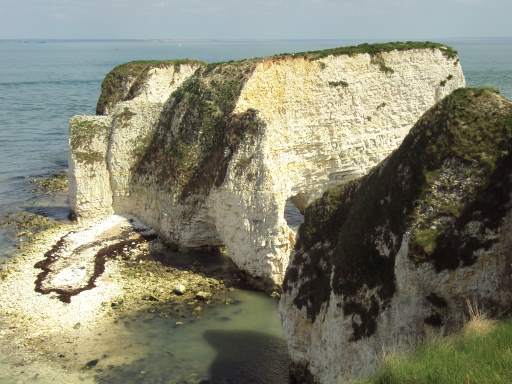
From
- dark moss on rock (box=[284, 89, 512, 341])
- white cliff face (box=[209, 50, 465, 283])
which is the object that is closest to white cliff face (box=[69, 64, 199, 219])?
white cliff face (box=[209, 50, 465, 283])

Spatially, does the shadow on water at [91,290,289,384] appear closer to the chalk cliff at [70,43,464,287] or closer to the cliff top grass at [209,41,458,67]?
the chalk cliff at [70,43,464,287]

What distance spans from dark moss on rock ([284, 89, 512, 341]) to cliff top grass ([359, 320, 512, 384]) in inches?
71.4

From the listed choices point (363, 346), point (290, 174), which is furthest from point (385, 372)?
point (290, 174)

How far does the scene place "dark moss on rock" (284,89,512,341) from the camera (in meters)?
11.7

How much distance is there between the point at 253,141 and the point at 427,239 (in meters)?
14.3

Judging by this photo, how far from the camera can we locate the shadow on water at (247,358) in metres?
18.6

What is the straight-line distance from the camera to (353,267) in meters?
13.8

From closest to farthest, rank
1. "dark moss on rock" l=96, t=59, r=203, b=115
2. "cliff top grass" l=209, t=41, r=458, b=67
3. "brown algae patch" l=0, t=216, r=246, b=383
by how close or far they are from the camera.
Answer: "brown algae patch" l=0, t=216, r=246, b=383 < "cliff top grass" l=209, t=41, r=458, b=67 < "dark moss on rock" l=96, t=59, r=203, b=115

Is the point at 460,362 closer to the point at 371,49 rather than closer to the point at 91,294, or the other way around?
the point at 91,294

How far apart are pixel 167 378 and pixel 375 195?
9735mm

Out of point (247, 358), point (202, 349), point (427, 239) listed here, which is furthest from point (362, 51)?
point (427, 239)

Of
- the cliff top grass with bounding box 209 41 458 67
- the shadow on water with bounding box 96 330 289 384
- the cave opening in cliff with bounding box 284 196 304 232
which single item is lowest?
the shadow on water with bounding box 96 330 289 384

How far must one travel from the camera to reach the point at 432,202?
1207cm

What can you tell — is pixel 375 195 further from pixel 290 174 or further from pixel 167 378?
pixel 290 174
